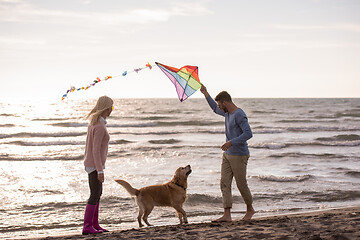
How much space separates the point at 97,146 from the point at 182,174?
1.40 meters

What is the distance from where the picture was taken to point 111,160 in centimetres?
1389

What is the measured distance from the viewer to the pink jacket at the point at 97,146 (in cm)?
491

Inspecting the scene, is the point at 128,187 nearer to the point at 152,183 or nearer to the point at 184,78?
the point at 184,78

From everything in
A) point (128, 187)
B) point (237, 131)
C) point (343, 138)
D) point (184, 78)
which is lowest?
point (343, 138)

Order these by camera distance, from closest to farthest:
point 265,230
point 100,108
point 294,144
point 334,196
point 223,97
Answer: point 265,230 → point 100,108 → point 223,97 → point 334,196 → point 294,144

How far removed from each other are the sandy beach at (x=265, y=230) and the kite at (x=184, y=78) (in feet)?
6.40

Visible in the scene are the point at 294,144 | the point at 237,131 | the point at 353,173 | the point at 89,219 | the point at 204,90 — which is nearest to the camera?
the point at 89,219

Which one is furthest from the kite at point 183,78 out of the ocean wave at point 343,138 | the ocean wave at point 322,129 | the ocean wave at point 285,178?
the ocean wave at point 322,129

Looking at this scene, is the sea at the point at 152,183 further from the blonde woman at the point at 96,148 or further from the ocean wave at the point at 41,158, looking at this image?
the blonde woman at the point at 96,148

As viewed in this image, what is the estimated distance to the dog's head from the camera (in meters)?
5.78

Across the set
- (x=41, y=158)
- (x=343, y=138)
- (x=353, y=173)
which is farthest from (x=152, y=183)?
(x=343, y=138)

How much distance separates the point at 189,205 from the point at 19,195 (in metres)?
3.50

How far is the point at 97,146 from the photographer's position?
193 inches

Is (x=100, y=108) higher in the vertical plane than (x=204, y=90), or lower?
lower
